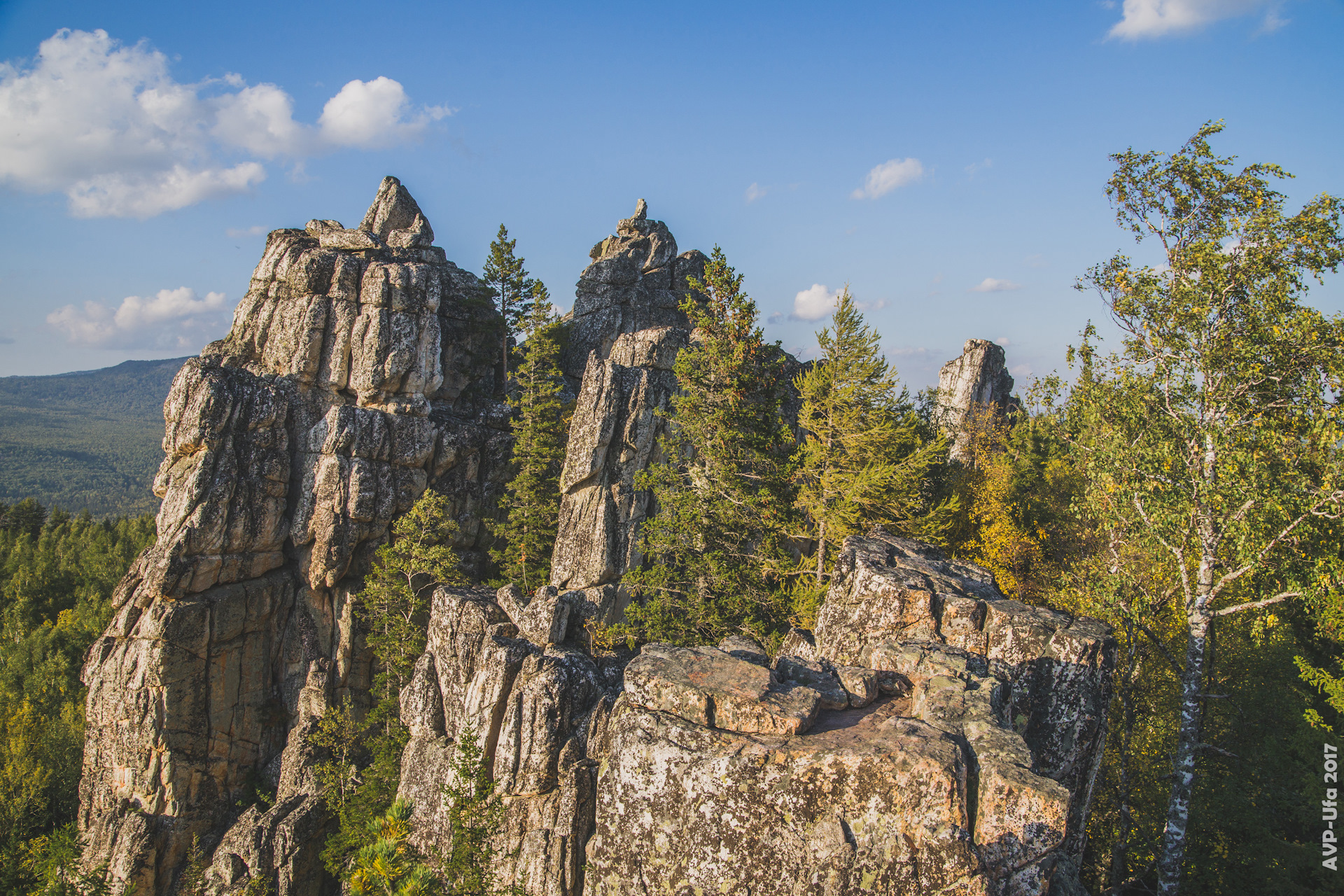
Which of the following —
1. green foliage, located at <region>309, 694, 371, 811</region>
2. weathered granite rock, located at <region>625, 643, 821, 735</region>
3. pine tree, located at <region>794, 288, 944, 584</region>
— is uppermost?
Answer: pine tree, located at <region>794, 288, 944, 584</region>

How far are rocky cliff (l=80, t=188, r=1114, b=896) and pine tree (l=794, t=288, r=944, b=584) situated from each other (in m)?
2.17

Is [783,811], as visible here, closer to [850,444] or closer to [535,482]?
[850,444]

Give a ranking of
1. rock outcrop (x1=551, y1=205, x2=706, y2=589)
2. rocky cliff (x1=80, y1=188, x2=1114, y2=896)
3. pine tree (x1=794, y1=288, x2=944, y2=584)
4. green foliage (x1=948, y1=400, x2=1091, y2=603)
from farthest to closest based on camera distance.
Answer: rock outcrop (x1=551, y1=205, x2=706, y2=589)
green foliage (x1=948, y1=400, x2=1091, y2=603)
pine tree (x1=794, y1=288, x2=944, y2=584)
rocky cliff (x1=80, y1=188, x2=1114, y2=896)

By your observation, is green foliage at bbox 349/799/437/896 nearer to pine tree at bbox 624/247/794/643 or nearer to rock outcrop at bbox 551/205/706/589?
pine tree at bbox 624/247/794/643

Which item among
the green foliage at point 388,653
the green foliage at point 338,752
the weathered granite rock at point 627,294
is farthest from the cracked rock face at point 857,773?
the weathered granite rock at point 627,294

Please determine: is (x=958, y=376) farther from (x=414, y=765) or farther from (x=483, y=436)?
(x=414, y=765)

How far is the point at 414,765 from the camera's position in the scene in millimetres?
23031

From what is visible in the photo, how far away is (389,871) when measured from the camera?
395 inches

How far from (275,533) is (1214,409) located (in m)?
38.7

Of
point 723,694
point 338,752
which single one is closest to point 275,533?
point 338,752

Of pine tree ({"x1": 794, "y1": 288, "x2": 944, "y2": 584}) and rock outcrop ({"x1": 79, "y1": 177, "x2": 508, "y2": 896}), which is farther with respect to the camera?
rock outcrop ({"x1": 79, "y1": 177, "x2": 508, "y2": 896})

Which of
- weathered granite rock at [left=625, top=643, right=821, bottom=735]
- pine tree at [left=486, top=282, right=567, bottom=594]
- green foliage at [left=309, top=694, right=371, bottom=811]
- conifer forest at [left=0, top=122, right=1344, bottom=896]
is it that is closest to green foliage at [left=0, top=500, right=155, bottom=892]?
conifer forest at [left=0, top=122, right=1344, bottom=896]

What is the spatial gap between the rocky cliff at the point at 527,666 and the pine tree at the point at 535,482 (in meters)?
3.22

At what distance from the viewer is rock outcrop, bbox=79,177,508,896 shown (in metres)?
30.9
